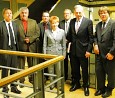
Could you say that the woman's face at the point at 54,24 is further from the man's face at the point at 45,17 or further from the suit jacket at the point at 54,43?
the man's face at the point at 45,17

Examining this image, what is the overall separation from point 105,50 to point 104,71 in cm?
36

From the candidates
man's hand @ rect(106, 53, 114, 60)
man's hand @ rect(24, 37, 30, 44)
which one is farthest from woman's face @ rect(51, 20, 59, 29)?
man's hand @ rect(106, 53, 114, 60)

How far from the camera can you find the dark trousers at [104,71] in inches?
131

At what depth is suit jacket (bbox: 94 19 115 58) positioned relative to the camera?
3.24 m

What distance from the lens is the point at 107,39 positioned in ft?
10.7

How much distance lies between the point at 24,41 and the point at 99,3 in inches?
225

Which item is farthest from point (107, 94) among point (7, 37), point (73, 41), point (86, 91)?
point (7, 37)

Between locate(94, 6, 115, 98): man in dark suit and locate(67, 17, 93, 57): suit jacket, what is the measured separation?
13 centimetres

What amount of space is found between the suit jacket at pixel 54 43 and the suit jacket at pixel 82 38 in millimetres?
167

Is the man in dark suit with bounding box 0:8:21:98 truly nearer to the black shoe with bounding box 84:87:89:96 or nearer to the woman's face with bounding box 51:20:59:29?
the woman's face with bounding box 51:20:59:29

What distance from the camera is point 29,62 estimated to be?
3.97m

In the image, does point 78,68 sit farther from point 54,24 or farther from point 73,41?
point 54,24

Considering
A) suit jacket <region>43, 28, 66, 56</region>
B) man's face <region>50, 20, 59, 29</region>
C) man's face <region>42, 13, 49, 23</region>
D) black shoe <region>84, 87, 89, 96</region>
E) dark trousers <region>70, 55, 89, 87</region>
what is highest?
man's face <region>42, 13, 49, 23</region>

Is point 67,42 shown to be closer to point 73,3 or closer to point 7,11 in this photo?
point 7,11
